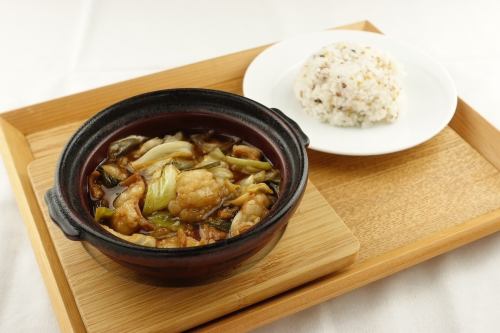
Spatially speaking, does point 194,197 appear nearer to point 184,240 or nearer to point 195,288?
point 184,240

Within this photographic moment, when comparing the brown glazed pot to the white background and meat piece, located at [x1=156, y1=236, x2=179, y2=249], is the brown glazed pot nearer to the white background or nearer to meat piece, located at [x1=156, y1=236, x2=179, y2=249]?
meat piece, located at [x1=156, y1=236, x2=179, y2=249]

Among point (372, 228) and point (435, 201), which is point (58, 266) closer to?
point (372, 228)

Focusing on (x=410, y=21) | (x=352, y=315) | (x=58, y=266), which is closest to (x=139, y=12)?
(x=410, y=21)

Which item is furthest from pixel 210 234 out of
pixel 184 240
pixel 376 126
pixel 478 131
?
pixel 478 131

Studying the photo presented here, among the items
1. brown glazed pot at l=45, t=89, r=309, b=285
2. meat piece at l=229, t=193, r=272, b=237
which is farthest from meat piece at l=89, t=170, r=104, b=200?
meat piece at l=229, t=193, r=272, b=237

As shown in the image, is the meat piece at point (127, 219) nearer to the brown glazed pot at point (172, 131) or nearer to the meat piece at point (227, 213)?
the brown glazed pot at point (172, 131)

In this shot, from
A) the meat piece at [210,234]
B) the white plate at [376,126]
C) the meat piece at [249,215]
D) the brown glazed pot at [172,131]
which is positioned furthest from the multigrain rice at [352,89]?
the meat piece at [210,234]
